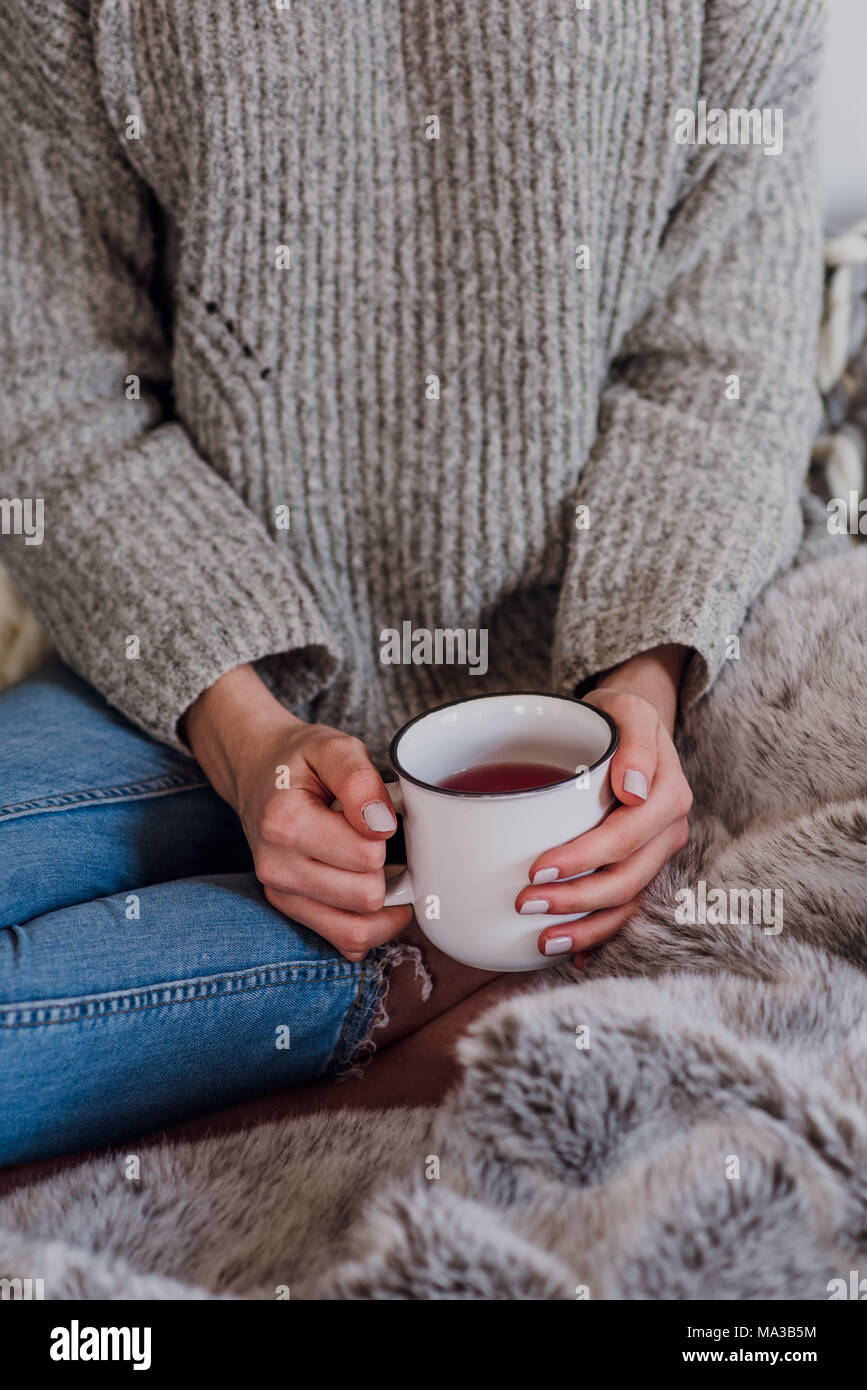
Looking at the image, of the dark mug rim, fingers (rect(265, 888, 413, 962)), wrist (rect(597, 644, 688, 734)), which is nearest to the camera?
the dark mug rim

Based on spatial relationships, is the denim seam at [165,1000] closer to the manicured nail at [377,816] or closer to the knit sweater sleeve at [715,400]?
the manicured nail at [377,816]

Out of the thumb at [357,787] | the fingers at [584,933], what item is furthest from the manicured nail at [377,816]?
the fingers at [584,933]

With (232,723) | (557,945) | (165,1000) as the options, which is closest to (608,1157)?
(557,945)

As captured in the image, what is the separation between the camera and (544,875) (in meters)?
0.56

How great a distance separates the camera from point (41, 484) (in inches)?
33.0

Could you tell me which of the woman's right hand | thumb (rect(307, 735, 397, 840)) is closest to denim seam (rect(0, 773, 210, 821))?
the woman's right hand

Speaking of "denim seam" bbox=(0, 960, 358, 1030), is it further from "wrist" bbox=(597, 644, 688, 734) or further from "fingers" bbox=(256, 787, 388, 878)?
"wrist" bbox=(597, 644, 688, 734)

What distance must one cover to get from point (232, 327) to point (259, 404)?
2.5 inches

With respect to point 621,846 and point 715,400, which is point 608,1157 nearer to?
point 621,846

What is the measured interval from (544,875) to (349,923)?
0.46ft

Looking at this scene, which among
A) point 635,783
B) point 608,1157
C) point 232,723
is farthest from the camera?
point 232,723

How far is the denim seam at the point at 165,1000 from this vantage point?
0.59 metres

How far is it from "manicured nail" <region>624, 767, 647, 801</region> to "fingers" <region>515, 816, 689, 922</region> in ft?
0.17

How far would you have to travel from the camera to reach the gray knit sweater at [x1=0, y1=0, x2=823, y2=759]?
763mm
